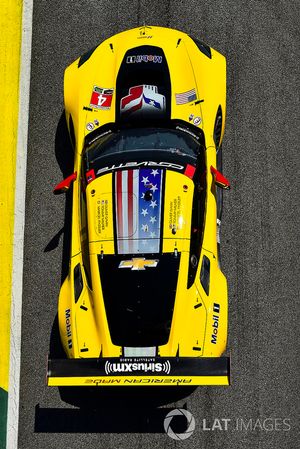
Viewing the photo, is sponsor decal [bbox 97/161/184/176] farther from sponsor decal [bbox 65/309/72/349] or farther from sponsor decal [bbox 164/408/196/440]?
sponsor decal [bbox 164/408/196/440]

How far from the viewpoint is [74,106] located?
1018 cm

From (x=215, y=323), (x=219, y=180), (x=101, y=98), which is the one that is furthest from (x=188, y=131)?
(x=215, y=323)

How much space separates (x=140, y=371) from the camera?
8.47 meters

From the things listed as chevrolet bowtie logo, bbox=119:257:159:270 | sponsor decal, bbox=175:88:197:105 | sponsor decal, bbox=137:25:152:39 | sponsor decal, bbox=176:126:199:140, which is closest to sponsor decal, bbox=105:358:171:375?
chevrolet bowtie logo, bbox=119:257:159:270

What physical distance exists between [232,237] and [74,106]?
9.15 feet

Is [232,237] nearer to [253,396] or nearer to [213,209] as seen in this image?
[213,209]

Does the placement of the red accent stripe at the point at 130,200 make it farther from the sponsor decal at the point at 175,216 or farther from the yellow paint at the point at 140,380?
the yellow paint at the point at 140,380

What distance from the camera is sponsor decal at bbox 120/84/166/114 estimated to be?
9781 mm

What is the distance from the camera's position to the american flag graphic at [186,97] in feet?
32.5

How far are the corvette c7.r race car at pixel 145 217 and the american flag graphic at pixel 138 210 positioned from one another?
0.01 meters

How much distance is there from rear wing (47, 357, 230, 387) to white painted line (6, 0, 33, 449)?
79.1 inches

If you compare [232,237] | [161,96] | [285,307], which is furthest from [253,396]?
[161,96]

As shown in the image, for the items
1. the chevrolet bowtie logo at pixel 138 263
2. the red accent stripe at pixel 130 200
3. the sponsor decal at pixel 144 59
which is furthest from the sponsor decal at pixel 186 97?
the chevrolet bowtie logo at pixel 138 263

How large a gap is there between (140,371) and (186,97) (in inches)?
143
